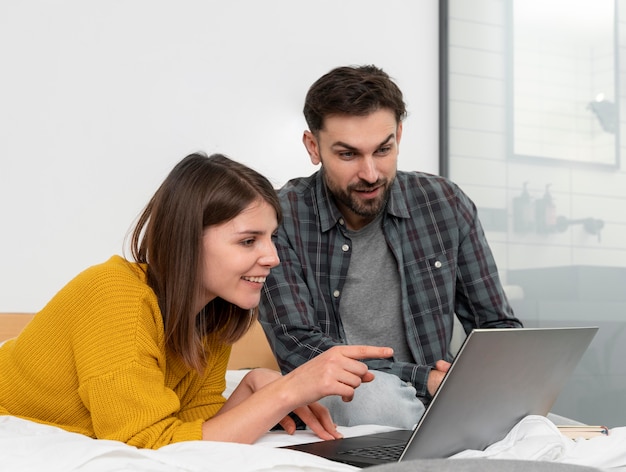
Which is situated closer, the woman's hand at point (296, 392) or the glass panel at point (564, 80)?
the woman's hand at point (296, 392)

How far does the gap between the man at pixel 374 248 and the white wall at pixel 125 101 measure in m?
0.89

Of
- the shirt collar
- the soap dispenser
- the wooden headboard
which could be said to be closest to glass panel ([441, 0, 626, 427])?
the soap dispenser

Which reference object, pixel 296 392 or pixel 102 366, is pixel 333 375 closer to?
pixel 296 392

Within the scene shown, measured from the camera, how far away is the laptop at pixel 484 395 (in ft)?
3.13

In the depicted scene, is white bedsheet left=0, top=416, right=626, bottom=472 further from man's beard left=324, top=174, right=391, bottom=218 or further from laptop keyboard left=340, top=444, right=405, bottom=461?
man's beard left=324, top=174, right=391, bottom=218

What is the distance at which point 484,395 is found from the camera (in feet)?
3.37

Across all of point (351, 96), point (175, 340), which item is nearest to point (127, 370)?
point (175, 340)

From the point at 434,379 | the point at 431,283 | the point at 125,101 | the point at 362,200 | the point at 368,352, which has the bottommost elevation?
the point at 434,379

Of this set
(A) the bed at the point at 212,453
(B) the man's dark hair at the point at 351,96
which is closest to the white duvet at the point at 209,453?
(A) the bed at the point at 212,453

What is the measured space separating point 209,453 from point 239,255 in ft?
1.30

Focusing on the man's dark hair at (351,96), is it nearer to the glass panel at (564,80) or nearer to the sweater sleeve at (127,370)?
the glass panel at (564,80)

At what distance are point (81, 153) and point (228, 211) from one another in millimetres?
1481

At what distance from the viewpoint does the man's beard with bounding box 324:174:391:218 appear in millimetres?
1881

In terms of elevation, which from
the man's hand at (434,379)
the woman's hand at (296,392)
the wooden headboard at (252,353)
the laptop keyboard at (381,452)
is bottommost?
the wooden headboard at (252,353)
